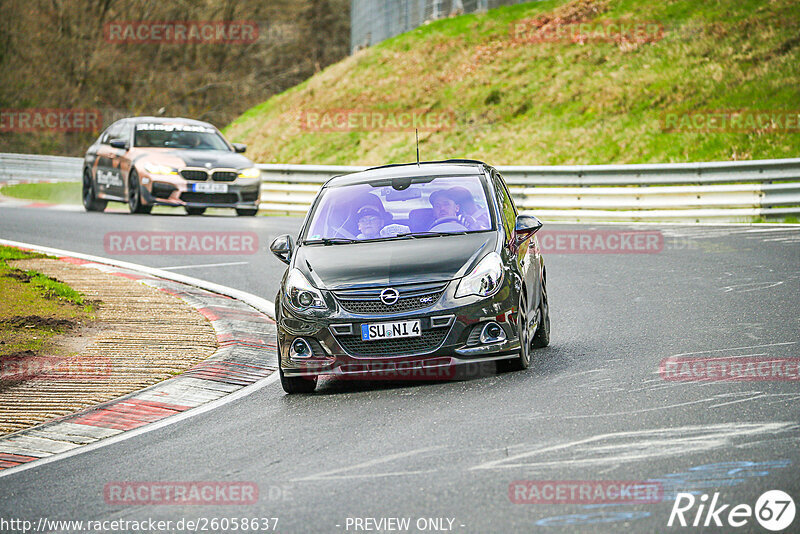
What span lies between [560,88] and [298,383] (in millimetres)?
25109

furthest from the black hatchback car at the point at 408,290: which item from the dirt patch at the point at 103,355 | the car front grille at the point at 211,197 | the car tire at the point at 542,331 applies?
the car front grille at the point at 211,197

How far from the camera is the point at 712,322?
9.98 m

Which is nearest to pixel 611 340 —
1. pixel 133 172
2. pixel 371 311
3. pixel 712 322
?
pixel 712 322

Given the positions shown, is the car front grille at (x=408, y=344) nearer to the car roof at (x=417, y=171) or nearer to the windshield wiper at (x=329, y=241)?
the windshield wiper at (x=329, y=241)

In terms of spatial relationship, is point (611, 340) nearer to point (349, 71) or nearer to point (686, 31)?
point (686, 31)

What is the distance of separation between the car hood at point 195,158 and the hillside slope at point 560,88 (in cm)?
903

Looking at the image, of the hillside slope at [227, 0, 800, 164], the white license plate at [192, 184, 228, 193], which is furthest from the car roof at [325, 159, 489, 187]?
the hillside slope at [227, 0, 800, 164]

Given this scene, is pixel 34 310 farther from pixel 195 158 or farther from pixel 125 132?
pixel 125 132

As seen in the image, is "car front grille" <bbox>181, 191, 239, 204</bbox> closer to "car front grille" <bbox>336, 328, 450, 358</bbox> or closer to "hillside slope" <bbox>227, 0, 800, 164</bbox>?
"hillside slope" <bbox>227, 0, 800, 164</bbox>

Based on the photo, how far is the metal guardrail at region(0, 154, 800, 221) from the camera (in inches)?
754

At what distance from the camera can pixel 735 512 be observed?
487cm

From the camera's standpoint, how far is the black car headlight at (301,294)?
26.8ft

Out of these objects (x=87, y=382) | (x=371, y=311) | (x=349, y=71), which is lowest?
(x=87, y=382)

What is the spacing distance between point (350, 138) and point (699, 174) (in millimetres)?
16829
